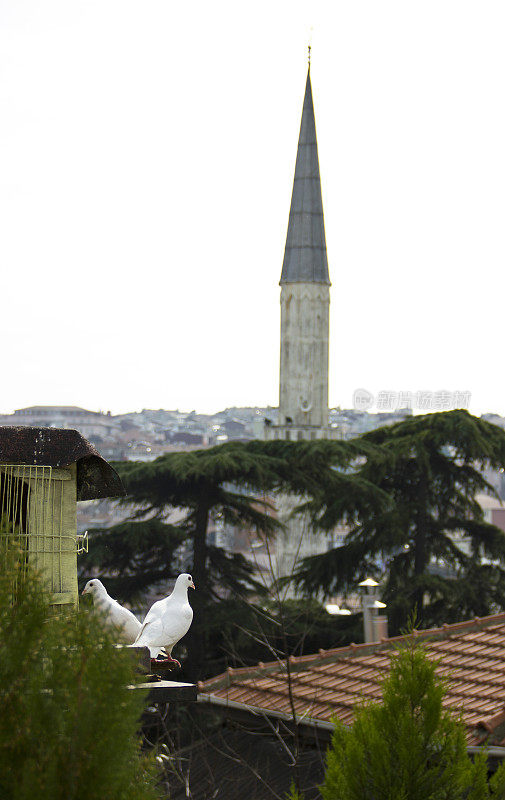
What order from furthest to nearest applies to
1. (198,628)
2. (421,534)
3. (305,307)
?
(305,307), (421,534), (198,628)

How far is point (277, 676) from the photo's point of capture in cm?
1198

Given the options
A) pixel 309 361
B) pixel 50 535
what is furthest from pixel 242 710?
pixel 309 361

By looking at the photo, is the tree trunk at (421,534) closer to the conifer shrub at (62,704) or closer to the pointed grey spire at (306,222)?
the pointed grey spire at (306,222)

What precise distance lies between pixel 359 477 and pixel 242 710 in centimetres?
1441

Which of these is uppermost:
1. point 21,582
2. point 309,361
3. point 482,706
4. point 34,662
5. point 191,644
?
point 309,361

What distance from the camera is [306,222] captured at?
46844 millimetres

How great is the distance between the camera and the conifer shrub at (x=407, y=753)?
5516mm

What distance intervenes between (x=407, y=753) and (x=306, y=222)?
139ft

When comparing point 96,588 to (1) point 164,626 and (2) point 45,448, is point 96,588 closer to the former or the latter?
(1) point 164,626

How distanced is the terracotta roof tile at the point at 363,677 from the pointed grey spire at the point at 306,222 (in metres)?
34.4

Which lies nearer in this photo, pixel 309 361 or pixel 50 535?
pixel 50 535

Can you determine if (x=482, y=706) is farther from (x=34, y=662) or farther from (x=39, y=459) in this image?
(x=34, y=662)

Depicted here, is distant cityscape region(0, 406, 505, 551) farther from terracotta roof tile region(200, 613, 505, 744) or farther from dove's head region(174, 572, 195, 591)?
dove's head region(174, 572, 195, 591)

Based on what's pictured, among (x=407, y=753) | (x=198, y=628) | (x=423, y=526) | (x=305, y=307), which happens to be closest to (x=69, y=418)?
(x=305, y=307)
